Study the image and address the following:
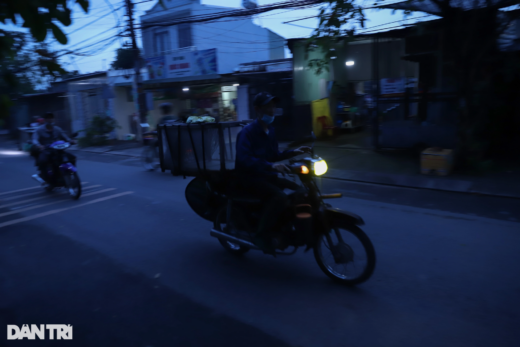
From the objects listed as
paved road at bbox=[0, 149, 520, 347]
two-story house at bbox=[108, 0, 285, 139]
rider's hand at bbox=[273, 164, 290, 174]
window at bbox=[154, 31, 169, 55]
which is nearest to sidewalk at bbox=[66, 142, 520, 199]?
paved road at bbox=[0, 149, 520, 347]

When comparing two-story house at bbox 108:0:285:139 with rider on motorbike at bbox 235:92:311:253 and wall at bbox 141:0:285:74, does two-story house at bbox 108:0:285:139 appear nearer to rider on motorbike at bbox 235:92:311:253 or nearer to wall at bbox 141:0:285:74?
wall at bbox 141:0:285:74

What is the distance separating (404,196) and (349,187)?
1.26 m

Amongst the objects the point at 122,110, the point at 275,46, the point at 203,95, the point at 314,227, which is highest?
the point at 275,46

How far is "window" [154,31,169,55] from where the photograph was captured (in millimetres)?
22700

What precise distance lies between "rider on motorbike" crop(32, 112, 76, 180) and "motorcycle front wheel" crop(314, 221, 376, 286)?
256 inches

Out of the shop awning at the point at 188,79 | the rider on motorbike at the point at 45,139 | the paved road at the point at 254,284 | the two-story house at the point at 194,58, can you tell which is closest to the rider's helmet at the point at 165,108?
the rider on motorbike at the point at 45,139

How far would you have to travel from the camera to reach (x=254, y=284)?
3893 millimetres

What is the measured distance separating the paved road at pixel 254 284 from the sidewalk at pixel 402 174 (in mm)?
974

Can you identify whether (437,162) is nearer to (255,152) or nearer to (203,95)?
(255,152)

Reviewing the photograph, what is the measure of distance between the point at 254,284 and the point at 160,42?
21.8m

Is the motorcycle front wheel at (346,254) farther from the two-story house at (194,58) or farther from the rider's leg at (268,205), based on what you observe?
the two-story house at (194,58)

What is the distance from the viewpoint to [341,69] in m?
17.7

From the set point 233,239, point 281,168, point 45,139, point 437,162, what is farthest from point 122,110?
point 281,168

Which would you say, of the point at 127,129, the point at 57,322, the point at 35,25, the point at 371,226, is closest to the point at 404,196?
the point at 371,226
